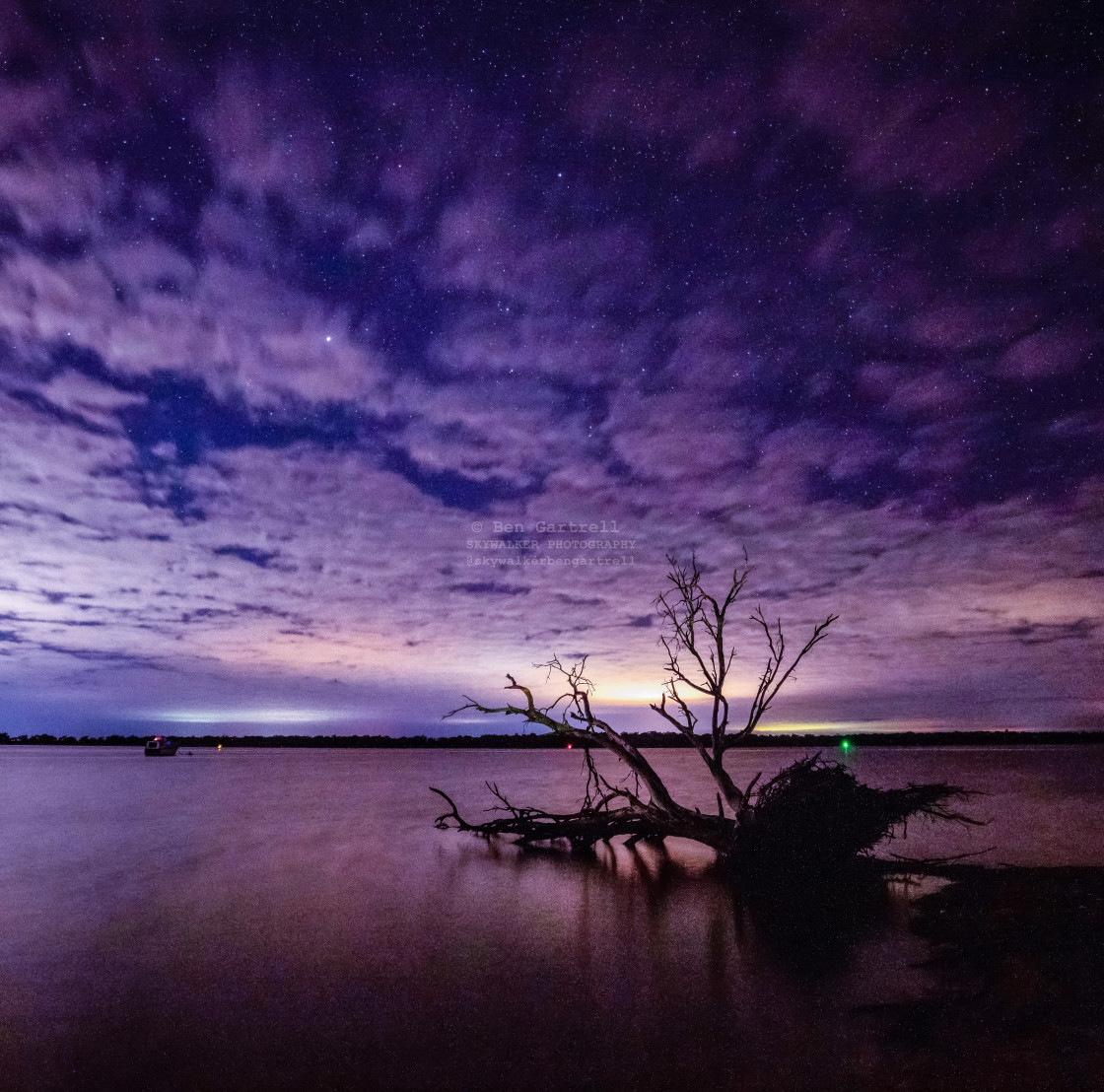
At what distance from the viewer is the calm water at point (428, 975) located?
622cm

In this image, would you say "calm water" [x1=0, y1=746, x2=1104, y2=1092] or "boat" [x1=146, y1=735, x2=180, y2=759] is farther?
"boat" [x1=146, y1=735, x2=180, y2=759]

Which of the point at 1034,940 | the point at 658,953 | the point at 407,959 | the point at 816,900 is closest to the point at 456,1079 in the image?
the point at 407,959

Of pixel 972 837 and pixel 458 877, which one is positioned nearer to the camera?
pixel 458 877

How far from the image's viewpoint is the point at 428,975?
28.9 ft

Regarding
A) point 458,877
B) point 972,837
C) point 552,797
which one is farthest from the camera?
point 552,797

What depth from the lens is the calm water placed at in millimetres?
6219

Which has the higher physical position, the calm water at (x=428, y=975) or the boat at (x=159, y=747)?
the boat at (x=159, y=747)

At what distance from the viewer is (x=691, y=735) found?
1550 centimetres

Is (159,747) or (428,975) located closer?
(428,975)

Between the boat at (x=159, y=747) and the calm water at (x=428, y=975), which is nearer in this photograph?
the calm water at (x=428, y=975)

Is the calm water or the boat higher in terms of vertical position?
the boat

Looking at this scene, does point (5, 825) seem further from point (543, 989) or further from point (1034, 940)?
point (1034, 940)

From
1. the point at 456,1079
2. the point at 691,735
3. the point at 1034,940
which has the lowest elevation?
the point at 456,1079

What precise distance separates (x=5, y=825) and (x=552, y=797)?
25028 millimetres
